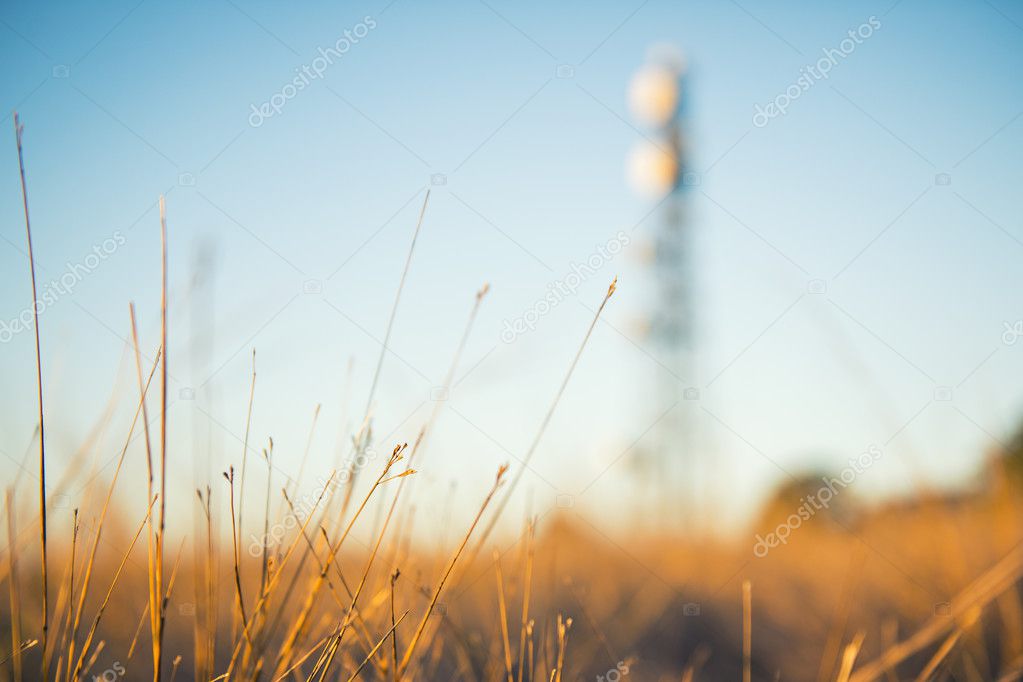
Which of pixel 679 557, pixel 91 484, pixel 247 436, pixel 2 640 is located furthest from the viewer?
pixel 679 557

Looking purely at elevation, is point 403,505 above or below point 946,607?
above

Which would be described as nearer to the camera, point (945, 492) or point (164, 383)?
point (164, 383)

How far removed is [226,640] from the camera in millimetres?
2047

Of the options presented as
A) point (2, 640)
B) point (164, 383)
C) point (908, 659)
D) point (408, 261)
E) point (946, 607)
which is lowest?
point (908, 659)

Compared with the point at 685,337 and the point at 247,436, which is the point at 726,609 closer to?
the point at 247,436

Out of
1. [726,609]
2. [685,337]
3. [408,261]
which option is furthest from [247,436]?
[685,337]

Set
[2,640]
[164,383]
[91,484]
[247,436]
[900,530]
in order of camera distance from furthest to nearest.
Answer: [900,530], [2,640], [91,484], [247,436], [164,383]

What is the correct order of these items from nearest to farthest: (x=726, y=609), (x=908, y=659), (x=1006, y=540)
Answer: (x=1006, y=540), (x=908, y=659), (x=726, y=609)

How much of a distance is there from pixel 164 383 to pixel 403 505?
0.60 meters

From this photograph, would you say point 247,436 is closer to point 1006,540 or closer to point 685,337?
point 1006,540

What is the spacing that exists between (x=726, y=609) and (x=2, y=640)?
2.53m

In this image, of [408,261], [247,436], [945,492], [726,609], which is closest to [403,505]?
[247,436]

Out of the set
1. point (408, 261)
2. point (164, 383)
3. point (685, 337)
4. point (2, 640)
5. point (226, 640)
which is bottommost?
point (226, 640)

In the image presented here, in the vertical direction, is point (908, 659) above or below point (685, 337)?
below
